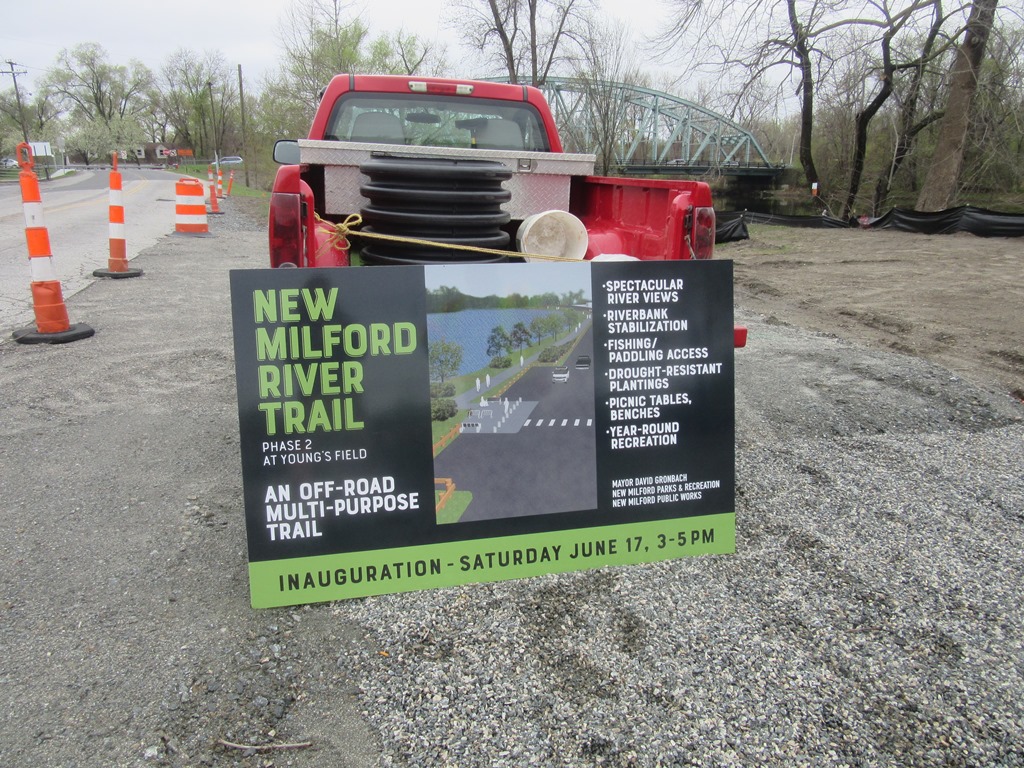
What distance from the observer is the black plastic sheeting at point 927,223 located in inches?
627

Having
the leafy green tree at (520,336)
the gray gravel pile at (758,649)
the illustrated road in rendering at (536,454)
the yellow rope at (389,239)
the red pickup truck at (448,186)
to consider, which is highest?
the red pickup truck at (448,186)

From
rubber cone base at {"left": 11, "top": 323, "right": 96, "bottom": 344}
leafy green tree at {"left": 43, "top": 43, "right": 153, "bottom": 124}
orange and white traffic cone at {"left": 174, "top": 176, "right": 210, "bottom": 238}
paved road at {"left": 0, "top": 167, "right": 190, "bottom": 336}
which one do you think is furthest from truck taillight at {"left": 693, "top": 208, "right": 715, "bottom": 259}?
leafy green tree at {"left": 43, "top": 43, "right": 153, "bottom": 124}

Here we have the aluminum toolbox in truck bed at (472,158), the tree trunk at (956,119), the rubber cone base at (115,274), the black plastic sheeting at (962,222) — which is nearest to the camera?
the aluminum toolbox in truck bed at (472,158)

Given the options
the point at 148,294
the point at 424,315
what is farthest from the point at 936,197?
the point at 424,315

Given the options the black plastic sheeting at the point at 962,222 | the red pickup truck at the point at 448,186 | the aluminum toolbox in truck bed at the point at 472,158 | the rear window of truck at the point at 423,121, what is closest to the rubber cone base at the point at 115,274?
the red pickup truck at the point at 448,186

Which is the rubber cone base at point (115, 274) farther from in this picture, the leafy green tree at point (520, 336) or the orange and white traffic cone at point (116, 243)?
the leafy green tree at point (520, 336)

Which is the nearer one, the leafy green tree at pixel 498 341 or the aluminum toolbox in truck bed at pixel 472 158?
the leafy green tree at pixel 498 341

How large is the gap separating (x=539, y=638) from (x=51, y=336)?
5.54 m

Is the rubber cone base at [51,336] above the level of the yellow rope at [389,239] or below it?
below

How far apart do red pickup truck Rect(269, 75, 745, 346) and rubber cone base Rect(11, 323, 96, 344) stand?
9.72ft

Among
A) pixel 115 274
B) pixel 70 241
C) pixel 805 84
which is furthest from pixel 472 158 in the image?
pixel 805 84

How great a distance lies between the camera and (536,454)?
9.15ft

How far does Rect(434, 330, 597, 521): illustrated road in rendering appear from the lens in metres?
2.74

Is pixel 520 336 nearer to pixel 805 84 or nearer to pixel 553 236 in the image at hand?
pixel 553 236
